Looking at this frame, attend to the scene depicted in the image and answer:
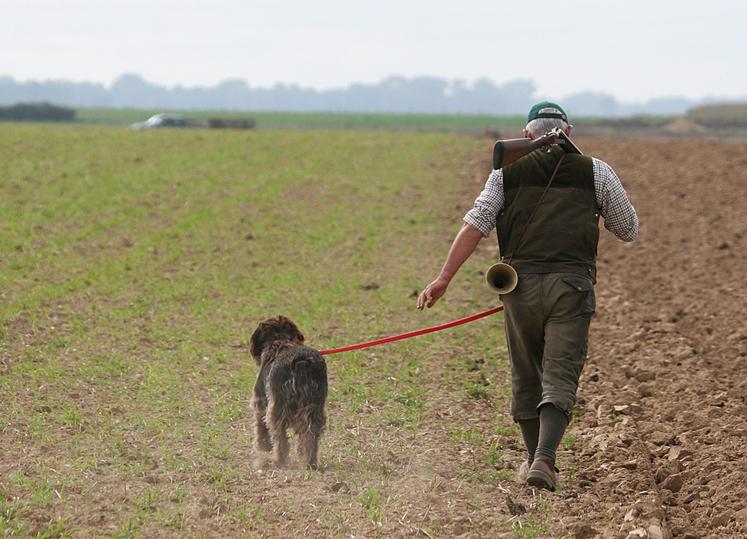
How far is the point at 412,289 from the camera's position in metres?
13.6

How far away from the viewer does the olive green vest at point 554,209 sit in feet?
19.9

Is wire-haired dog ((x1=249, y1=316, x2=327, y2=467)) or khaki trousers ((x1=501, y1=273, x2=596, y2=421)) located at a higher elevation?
khaki trousers ((x1=501, y1=273, x2=596, y2=421))

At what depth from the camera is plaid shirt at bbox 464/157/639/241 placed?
6117 millimetres

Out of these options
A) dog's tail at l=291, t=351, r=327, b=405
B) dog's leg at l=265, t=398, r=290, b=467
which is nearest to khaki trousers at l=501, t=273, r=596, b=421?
dog's tail at l=291, t=351, r=327, b=405

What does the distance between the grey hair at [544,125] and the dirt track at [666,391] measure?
2.40m

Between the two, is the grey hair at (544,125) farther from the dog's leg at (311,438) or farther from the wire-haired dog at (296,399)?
the dog's leg at (311,438)

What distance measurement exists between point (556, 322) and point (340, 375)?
357cm

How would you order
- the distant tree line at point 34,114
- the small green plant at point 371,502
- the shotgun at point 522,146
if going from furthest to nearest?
the distant tree line at point 34,114
the shotgun at point 522,146
the small green plant at point 371,502

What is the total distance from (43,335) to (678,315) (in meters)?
8.02

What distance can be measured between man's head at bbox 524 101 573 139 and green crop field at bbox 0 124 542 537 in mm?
2394

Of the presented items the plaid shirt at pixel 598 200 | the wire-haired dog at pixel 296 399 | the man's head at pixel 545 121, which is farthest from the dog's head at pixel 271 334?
the man's head at pixel 545 121

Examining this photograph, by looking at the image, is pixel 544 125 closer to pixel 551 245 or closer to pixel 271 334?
pixel 551 245

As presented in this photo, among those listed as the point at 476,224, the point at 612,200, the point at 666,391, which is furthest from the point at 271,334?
the point at 666,391

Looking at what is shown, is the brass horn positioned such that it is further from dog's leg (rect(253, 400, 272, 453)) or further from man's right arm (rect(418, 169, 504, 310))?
dog's leg (rect(253, 400, 272, 453))
